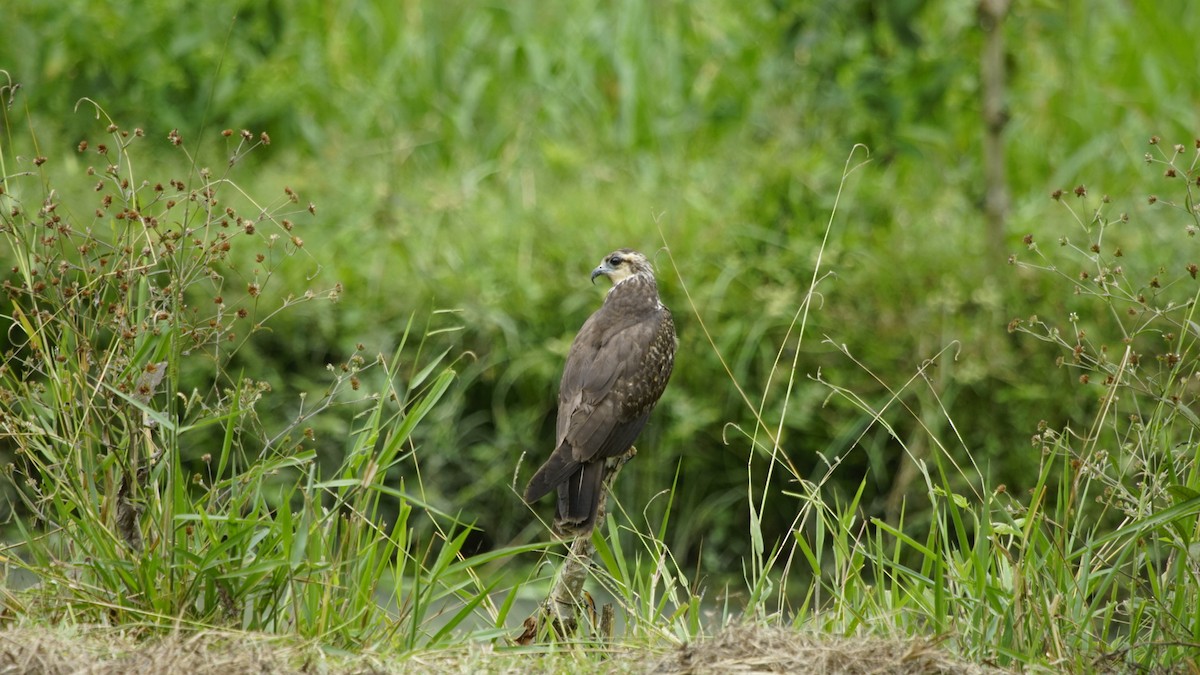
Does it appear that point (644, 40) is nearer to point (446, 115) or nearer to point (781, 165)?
point (446, 115)

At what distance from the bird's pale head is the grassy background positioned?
21.1 inches

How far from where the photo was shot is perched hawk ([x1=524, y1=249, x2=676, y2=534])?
12.3 ft

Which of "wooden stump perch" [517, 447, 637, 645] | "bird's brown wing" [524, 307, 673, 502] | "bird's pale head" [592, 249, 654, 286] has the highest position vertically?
"bird's pale head" [592, 249, 654, 286]

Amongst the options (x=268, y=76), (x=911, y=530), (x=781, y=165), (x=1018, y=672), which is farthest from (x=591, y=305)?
(x=1018, y=672)

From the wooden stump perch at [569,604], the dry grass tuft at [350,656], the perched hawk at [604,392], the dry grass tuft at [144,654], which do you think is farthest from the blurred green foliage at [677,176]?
the dry grass tuft at [144,654]

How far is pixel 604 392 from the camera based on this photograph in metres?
4.05

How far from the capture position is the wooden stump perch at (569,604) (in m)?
3.35

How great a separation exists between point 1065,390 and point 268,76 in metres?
4.32

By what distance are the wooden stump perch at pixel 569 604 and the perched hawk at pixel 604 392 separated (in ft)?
0.52

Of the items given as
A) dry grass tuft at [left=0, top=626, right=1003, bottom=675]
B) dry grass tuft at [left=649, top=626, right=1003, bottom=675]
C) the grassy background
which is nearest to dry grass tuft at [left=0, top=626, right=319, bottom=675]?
dry grass tuft at [left=0, top=626, right=1003, bottom=675]

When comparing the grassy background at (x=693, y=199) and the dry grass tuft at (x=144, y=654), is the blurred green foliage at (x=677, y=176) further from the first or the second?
the dry grass tuft at (x=144, y=654)

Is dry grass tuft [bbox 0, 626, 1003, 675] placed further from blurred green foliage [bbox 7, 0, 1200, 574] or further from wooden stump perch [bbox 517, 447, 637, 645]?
blurred green foliage [bbox 7, 0, 1200, 574]

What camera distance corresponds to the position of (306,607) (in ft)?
9.97

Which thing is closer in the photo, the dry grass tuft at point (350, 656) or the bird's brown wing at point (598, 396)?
the dry grass tuft at point (350, 656)
